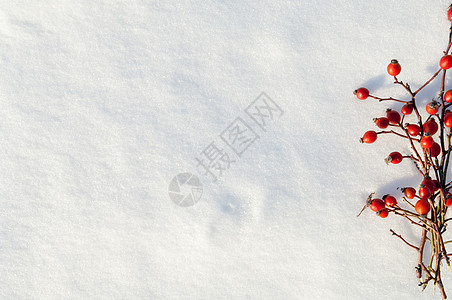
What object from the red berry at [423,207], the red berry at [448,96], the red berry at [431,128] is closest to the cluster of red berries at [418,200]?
the red berry at [423,207]

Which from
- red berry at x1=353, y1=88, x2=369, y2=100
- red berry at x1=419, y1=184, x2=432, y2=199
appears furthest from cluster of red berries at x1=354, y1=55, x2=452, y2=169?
red berry at x1=419, y1=184, x2=432, y2=199

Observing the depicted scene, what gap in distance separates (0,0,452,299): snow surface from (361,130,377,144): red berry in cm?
8

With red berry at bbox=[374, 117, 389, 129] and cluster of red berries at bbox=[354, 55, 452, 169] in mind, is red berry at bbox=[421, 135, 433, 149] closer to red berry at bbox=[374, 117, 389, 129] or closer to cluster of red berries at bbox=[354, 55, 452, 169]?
cluster of red berries at bbox=[354, 55, 452, 169]

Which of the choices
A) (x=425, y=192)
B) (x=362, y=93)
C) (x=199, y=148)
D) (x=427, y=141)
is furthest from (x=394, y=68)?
(x=199, y=148)

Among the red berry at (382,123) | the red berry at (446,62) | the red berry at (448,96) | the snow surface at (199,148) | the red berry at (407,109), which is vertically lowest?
the snow surface at (199,148)

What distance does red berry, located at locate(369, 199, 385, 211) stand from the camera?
1.12 m

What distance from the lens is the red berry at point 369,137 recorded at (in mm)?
1127

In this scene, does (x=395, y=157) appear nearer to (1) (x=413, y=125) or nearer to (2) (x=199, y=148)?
(1) (x=413, y=125)

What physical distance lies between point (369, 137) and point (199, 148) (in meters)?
0.53

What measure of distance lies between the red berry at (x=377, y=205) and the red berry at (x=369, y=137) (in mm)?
180

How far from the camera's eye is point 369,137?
1.13 metres

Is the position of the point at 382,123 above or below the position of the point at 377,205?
above

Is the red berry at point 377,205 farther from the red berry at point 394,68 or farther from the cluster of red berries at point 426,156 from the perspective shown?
the red berry at point 394,68

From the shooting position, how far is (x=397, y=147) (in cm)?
120
